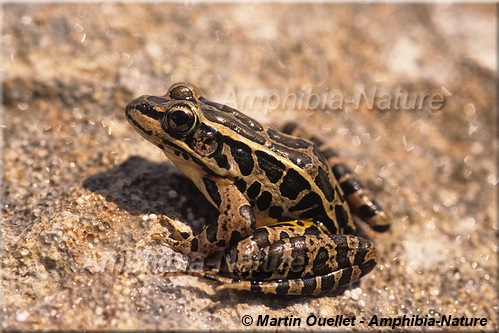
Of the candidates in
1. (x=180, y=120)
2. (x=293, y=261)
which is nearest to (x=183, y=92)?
(x=180, y=120)

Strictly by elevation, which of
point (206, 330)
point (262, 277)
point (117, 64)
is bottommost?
point (206, 330)

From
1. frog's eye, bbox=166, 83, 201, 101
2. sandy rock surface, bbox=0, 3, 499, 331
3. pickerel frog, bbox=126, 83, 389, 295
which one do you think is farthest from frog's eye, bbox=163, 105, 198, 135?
sandy rock surface, bbox=0, 3, 499, 331

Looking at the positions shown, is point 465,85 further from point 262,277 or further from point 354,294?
point 262,277

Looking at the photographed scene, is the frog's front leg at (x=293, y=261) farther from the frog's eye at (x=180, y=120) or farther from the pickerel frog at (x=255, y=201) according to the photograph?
the frog's eye at (x=180, y=120)

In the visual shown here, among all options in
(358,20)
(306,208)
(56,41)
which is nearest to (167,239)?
(306,208)

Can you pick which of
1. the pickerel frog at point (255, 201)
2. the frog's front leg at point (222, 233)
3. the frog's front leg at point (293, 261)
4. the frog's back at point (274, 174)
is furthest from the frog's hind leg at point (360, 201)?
the frog's front leg at point (222, 233)

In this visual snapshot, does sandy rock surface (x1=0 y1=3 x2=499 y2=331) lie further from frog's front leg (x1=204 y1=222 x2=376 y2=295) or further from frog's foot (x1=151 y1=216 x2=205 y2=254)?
frog's front leg (x1=204 y1=222 x2=376 y2=295)
